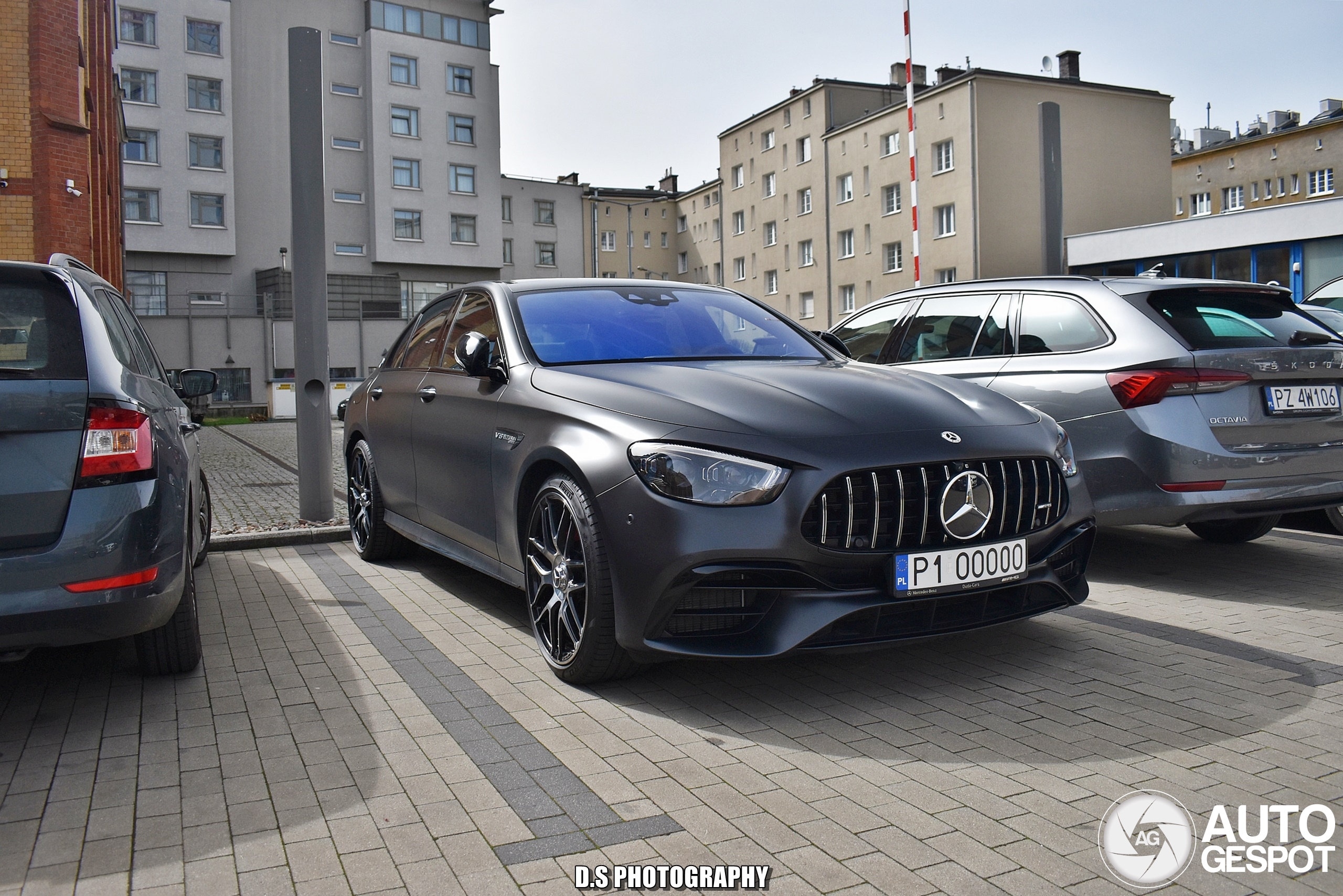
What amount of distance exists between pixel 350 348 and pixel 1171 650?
139 feet

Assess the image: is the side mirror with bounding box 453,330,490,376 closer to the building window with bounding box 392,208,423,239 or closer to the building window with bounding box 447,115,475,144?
the building window with bounding box 392,208,423,239

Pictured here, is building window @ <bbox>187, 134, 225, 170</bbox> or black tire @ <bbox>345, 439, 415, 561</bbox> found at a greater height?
building window @ <bbox>187, 134, 225, 170</bbox>

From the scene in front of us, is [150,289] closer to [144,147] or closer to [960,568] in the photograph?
[144,147]

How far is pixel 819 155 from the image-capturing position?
51.8 m

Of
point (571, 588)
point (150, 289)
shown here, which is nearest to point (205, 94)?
point (150, 289)

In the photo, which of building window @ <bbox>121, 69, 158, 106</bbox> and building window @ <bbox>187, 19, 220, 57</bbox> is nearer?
building window @ <bbox>121, 69, 158, 106</bbox>

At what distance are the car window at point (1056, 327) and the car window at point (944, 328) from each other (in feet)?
1.13

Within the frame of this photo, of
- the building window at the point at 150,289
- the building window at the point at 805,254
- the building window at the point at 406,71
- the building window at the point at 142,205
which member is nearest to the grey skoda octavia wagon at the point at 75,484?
the building window at the point at 150,289

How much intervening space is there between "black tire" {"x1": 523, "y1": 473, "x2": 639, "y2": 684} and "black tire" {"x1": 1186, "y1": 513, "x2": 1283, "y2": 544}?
4.51m

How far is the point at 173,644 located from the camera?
4.25 metres

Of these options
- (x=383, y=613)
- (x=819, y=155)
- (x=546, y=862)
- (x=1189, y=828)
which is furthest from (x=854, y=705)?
(x=819, y=155)

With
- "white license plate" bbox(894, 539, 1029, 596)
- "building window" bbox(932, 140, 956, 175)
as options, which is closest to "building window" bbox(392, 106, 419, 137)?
"building window" bbox(932, 140, 956, 175)

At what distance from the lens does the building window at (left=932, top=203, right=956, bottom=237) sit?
4197 cm

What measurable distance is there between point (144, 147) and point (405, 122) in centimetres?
1076
